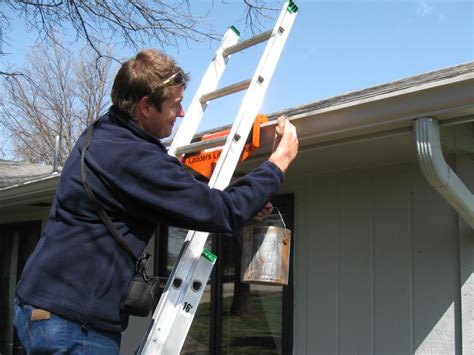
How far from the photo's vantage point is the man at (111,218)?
1.83 m

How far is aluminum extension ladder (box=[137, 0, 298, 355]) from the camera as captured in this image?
2129 mm

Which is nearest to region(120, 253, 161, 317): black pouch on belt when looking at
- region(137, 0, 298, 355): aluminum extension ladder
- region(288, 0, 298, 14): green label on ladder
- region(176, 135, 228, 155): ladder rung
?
region(137, 0, 298, 355): aluminum extension ladder

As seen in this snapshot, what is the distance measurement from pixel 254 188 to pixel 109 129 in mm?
539

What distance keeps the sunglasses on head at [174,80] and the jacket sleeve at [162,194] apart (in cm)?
23

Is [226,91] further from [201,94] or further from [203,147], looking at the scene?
[203,147]

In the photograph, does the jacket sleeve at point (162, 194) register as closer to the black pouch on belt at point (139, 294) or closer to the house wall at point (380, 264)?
the black pouch on belt at point (139, 294)

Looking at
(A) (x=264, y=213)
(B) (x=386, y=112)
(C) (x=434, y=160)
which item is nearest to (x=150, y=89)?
(A) (x=264, y=213)

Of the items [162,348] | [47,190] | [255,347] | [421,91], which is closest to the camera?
[162,348]

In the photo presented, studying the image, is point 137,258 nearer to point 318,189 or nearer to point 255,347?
point 318,189

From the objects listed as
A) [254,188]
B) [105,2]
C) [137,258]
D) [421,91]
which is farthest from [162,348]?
[105,2]

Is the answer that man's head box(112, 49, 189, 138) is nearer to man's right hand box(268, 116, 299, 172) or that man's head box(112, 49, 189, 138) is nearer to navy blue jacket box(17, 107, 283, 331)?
navy blue jacket box(17, 107, 283, 331)

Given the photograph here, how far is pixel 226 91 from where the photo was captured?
8.91 feet

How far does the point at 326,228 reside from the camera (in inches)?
153

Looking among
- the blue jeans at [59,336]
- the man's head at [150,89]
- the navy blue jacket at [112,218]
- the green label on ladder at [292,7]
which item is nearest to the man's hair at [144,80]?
the man's head at [150,89]
